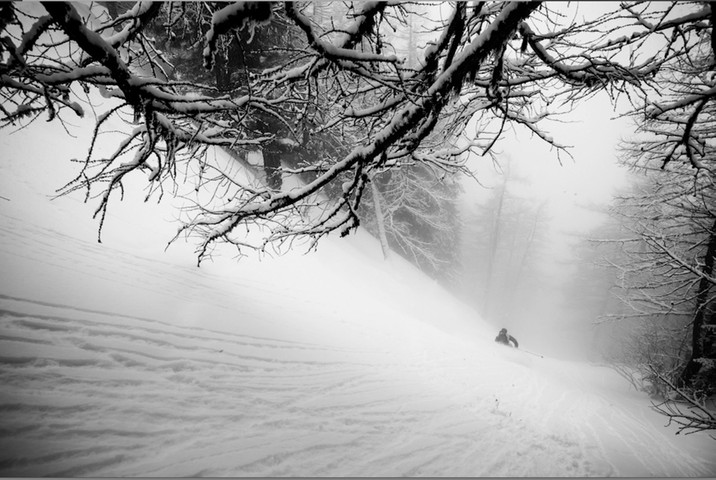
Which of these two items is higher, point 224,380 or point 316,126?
point 316,126

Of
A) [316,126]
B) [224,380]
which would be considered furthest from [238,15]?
[224,380]

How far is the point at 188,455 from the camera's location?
2.68 m

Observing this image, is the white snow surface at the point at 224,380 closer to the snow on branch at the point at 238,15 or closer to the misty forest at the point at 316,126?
the misty forest at the point at 316,126

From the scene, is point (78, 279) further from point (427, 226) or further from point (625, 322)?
point (625, 322)

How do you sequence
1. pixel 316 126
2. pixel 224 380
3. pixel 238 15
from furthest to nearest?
1. pixel 316 126
2. pixel 224 380
3. pixel 238 15

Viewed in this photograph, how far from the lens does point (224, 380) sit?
3.80m

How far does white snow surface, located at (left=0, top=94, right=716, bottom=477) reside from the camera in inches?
106

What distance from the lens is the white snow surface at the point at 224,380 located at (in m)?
2.71

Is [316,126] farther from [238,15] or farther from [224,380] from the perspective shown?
[224,380]

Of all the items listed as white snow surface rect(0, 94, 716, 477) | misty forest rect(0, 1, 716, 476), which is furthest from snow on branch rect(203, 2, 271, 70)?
white snow surface rect(0, 94, 716, 477)

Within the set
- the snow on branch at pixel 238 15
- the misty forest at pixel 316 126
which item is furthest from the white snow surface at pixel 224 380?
the snow on branch at pixel 238 15

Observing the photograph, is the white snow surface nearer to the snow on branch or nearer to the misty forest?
the misty forest

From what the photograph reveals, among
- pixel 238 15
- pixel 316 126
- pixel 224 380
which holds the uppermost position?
pixel 316 126

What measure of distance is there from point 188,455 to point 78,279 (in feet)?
11.3
